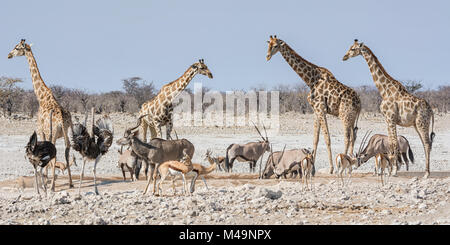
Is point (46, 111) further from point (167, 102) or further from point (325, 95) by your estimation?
point (325, 95)

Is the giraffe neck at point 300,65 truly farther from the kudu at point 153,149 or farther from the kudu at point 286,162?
the kudu at point 153,149

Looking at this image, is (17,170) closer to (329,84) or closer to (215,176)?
(215,176)

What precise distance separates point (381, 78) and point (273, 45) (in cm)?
241

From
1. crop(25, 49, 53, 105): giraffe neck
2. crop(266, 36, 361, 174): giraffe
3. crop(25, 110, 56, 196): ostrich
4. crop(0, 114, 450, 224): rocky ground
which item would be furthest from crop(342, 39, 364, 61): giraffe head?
crop(25, 110, 56, 196): ostrich

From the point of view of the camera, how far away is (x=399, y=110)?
13664 millimetres

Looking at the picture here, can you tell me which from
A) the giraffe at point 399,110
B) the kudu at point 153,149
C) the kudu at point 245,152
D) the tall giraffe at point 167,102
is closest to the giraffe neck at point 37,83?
the tall giraffe at point 167,102

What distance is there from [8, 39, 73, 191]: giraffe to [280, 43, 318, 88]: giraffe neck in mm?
4925

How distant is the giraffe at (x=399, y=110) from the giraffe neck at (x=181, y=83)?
129 inches

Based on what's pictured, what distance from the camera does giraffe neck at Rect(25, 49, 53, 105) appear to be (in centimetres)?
1361

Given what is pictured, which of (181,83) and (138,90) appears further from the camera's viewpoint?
(138,90)

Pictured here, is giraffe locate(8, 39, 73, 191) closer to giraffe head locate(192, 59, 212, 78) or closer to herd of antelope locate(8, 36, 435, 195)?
herd of antelope locate(8, 36, 435, 195)

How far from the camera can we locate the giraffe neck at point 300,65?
47.8 feet

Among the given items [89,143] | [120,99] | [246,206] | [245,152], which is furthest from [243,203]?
[120,99]
